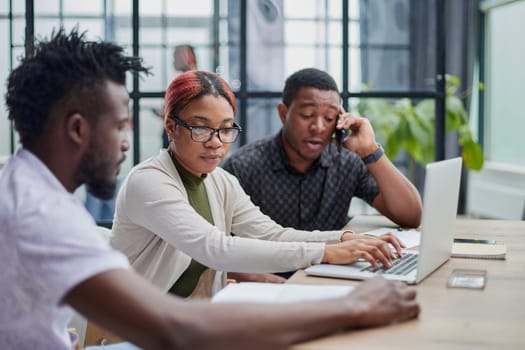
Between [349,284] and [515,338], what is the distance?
1.53 feet

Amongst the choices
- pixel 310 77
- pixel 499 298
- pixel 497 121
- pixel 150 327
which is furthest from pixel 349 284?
pixel 497 121

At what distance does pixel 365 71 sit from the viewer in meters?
3.90

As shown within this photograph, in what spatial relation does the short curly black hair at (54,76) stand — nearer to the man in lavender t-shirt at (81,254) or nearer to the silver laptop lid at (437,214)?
the man in lavender t-shirt at (81,254)

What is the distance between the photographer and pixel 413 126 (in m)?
4.94

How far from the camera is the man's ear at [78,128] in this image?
3.90 ft

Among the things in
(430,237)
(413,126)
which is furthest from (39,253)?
(413,126)

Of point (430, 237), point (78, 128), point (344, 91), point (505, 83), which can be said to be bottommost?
point (430, 237)

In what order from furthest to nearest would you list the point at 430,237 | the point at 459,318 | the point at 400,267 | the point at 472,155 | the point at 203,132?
1. the point at 472,155
2. the point at 203,132
3. the point at 400,267
4. the point at 430,237
5. the point at 459,318

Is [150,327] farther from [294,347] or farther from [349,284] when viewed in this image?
[349,284]

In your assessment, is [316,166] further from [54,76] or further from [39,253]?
[39,253]

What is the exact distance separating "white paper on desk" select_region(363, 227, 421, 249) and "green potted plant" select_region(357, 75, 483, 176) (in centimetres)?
228

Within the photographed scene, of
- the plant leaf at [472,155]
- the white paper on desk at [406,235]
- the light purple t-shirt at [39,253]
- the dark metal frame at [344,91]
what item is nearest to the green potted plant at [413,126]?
the plant leaf at [472,155]

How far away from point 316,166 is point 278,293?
1460 mm

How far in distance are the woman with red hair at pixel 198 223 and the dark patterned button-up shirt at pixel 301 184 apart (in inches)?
19.3
